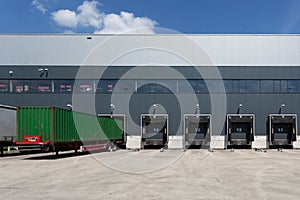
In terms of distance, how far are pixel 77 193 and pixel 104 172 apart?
5.28 meters

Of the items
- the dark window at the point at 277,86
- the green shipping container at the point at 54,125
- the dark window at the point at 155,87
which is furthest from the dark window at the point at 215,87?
the green shipping container at the point at 54,125

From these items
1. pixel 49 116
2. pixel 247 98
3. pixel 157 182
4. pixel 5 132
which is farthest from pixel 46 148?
pixel 247 98

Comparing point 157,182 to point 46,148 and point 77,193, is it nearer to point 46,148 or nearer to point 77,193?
point 77,193

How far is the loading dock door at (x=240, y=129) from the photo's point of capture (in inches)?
1518

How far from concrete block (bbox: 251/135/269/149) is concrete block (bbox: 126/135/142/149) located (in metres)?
11.8

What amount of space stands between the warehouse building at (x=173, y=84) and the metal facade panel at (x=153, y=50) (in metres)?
0.11

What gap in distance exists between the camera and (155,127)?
39.4 meters

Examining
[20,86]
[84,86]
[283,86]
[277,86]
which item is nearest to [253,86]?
[277,86]

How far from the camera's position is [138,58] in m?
40.7

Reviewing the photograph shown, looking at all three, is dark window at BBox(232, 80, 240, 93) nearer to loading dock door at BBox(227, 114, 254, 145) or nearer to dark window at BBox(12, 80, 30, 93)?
loading dock door at BBox(227, 114, 254, 145)

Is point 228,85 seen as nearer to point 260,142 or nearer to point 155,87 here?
point 260,142

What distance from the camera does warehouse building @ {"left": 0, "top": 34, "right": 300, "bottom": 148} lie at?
39156 mm

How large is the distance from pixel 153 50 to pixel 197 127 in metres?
9.59

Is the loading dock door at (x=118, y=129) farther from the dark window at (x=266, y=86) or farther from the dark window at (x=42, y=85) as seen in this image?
the dark window at (x=266, y=86)
